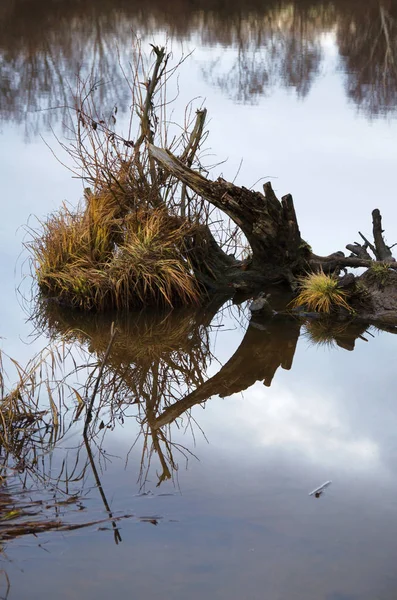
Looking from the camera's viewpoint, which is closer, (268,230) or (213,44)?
(268,230)

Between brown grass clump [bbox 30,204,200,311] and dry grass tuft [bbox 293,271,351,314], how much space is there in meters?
1.20

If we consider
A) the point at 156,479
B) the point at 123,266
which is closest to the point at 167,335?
the point at 123,266

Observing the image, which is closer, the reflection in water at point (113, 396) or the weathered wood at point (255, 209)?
the reflection in water at point (113, 396)

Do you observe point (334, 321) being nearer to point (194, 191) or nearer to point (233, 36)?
point (194, 191)

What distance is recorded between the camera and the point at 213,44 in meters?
25.9

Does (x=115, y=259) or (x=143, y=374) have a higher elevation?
(x=115, y=259)

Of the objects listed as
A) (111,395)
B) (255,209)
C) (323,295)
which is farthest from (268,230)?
(111,395)

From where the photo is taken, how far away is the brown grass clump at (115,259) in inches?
342

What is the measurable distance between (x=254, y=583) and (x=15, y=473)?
173 cm

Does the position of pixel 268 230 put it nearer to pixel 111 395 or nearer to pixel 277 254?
pixel 277 254

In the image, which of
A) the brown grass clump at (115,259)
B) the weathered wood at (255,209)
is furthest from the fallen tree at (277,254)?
the brown grass clump at (115,259)

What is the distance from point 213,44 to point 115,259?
61.4 feet

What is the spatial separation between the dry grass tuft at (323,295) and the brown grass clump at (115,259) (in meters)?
1.20

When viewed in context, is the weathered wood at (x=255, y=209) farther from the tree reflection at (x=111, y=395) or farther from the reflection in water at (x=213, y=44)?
the reflection in water at (x=213, y=44)
